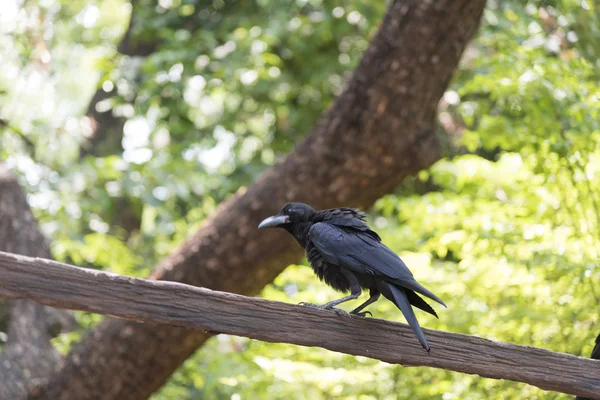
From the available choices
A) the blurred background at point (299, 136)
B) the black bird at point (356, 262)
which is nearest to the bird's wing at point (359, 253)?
the black bird at point (356, 262)

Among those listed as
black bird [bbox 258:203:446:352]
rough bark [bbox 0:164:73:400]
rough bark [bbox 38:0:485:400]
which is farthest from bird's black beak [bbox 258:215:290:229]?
rough bark [bbox 0:164:73:400]

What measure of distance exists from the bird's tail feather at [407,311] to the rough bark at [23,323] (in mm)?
2958

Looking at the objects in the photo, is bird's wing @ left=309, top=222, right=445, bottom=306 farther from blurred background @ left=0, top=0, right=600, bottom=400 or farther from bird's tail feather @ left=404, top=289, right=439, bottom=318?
blurred background @ left=0, top=0, right=600, bottom=400

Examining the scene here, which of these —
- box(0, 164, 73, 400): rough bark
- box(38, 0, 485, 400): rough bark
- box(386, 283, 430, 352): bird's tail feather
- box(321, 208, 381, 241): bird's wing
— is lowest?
box(0, 164, 73, 400): rough bark

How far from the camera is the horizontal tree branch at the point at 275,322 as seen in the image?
218 centimetres

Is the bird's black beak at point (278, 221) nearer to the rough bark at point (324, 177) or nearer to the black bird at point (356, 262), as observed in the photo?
the black bird at point (356, 262)

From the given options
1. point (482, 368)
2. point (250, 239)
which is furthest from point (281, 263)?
point (482, 368)

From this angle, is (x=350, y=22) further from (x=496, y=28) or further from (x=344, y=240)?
(x=344, y=240)

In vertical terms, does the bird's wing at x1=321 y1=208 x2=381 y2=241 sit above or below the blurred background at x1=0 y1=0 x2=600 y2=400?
above

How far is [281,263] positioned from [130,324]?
38.1 inches

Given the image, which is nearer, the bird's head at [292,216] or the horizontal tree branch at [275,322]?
the horizontal tree branch at [275,322]

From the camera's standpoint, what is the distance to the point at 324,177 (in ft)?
14.3

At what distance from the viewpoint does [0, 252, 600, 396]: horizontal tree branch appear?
7.15ft

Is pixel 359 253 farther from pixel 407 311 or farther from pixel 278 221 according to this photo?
pixel 278 221
